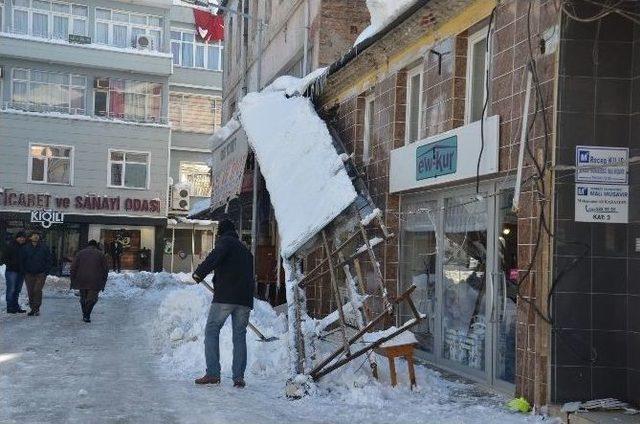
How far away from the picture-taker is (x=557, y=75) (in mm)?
6762

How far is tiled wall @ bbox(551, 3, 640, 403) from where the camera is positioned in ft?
22.1

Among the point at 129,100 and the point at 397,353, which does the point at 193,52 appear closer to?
the point at 129,100

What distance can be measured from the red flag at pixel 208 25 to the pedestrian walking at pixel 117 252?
984cm

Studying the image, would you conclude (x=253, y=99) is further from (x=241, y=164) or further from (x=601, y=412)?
(x=601, y=412)

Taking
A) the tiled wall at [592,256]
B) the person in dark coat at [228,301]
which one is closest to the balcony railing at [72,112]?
the person in dark coat at [228,301]

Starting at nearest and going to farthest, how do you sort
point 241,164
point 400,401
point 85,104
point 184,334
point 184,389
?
1. point 400,401
2. point 184,389
3. point 184,334
4. point 241,164
5. point 85,104

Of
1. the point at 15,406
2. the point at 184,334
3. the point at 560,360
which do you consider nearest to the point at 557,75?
the point at 560,360

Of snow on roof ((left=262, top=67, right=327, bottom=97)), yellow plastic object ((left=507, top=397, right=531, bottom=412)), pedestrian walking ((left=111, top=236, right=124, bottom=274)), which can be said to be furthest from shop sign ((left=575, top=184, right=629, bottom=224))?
pedestrian walking ((left=111, top=236, right=124, bottom=274))

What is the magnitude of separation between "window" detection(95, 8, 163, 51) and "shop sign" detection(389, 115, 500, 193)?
2567 cm

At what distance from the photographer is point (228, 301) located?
8086mm

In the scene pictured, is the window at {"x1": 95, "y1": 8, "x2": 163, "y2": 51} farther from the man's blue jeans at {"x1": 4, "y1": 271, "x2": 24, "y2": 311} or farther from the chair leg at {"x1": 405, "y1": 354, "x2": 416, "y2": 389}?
the chair leg at {"x1": 405, "y1": 354, "x2": 416, "y2": 389}

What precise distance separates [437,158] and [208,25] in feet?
88.9

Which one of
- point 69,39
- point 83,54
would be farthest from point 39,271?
point 69,39

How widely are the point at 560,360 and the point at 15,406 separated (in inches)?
191
